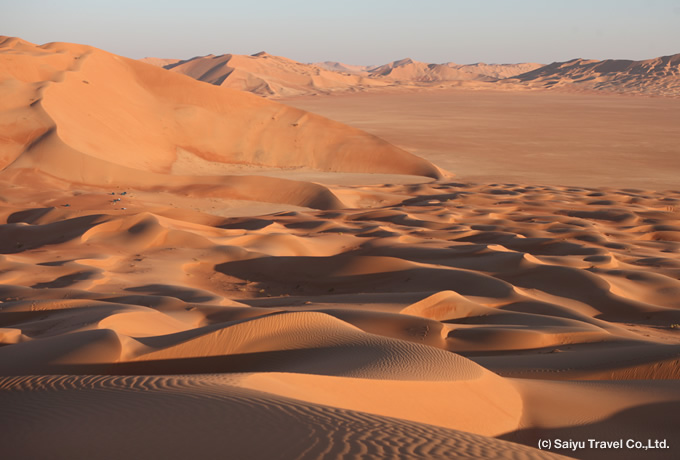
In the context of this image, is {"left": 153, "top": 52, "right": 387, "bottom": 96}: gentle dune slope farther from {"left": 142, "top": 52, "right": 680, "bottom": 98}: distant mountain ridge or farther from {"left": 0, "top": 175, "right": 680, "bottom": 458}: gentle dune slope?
{"left": 0, "top": 175, "right": 680, "bottom": 458}: gentle dune slope

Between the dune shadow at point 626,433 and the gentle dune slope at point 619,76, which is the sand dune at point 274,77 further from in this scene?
the dune shadow at point 626,433

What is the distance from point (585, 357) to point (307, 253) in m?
5.97

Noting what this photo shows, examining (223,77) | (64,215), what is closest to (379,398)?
(64,215)

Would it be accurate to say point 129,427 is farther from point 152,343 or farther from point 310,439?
point 152,343

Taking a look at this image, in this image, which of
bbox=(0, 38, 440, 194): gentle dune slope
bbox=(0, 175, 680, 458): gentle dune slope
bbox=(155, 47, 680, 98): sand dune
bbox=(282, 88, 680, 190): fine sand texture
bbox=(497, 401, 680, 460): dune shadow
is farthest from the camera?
bbox=(155, 47, 680, 98): sand dune

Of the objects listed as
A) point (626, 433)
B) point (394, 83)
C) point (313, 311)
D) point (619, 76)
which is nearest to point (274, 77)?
point (394, 83)

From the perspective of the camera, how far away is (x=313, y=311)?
6715 millimetres

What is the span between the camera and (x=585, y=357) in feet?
19.8

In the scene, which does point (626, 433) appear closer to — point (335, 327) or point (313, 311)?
point (335, 327)

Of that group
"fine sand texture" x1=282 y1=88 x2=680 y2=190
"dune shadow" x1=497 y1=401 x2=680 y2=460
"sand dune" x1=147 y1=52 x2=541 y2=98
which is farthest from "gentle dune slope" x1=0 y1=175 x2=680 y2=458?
"sand dune" x1=147 y1=52 x2=541 y2=98

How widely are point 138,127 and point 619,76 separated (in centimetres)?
10650

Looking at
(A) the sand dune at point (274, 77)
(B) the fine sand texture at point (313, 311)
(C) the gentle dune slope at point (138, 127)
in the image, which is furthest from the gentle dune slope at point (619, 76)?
(B) the fine sand texture at point (313, 311)

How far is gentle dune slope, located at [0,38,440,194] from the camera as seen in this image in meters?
18.6

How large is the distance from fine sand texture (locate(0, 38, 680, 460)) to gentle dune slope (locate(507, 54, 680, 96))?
279ft
